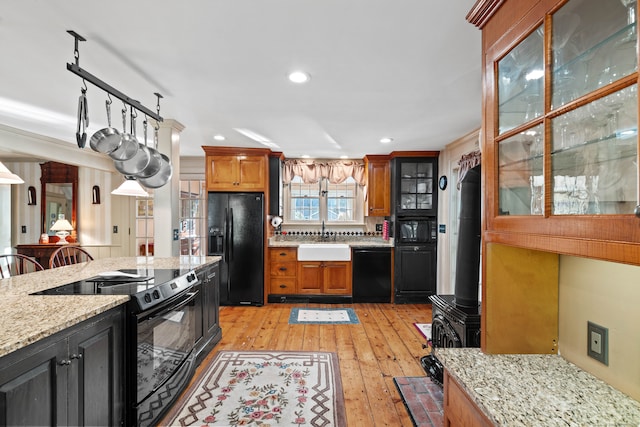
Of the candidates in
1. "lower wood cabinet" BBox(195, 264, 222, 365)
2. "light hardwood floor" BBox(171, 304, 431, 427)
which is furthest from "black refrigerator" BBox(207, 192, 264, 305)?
"lower wood cabinet" BBox(195, 264, 222, 365)

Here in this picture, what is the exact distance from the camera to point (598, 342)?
1046 millimetres

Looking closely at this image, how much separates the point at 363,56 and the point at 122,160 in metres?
1.97

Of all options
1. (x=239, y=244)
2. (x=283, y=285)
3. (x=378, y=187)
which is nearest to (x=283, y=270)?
(x=283, y=285)

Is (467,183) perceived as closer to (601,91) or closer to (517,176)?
(517,176)

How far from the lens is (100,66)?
2.09m

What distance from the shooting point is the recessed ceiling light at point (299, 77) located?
218 centimetres

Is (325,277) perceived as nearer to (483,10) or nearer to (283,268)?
(283,268)

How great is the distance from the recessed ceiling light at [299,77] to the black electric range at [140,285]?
1690 mm

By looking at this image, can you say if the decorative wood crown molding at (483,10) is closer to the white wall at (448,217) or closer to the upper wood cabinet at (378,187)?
the white wall at (448,217)

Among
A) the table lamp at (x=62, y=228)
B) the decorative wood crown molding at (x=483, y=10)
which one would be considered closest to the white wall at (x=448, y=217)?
the decorative wood crown molding at (x=483, y=10)

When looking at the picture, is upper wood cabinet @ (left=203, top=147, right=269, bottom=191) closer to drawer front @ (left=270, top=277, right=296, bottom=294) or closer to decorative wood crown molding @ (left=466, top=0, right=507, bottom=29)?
drawer front @ (left=270, top=277, right=296, bottom=294)

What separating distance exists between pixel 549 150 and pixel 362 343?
2800mm

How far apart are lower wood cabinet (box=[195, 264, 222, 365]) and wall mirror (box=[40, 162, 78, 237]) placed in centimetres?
416

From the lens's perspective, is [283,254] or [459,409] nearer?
[459,409]
